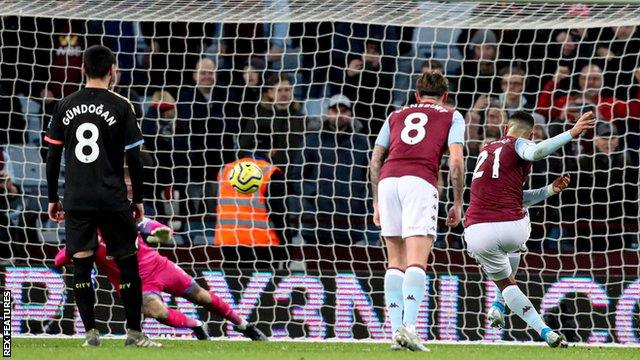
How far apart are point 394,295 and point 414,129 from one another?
1001mm

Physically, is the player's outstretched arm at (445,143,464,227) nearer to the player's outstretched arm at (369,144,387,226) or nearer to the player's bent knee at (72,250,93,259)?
the player's outstretched arm at (369,144,387,226)

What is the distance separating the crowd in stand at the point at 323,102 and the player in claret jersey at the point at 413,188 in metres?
3.16

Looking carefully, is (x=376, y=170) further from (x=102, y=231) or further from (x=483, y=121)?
(x=483, y=121)

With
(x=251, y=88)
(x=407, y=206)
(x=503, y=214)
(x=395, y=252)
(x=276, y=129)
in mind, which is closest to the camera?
(x=407, y=206)

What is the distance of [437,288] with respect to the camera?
10.1m

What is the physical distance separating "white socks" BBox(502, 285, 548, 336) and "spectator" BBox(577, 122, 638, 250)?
8.42 ft

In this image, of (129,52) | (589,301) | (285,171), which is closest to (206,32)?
(129,52)

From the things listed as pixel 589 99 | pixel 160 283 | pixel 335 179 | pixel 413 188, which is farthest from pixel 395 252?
pixel 589 99

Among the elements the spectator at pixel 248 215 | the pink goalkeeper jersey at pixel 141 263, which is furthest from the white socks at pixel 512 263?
the spectator at pixel 248 215

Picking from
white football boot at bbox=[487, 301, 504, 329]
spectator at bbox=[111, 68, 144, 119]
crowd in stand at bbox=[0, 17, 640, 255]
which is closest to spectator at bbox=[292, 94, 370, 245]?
crowd in stand at bbox=[0, 17, 640, 255]

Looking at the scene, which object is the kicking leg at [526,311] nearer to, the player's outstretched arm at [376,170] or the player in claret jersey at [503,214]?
the player in claret jersey at [503,214]

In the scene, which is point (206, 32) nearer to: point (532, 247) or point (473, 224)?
point (532, 247)

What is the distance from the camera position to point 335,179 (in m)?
11.6

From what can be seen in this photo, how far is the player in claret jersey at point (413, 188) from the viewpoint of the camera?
7.66 m
